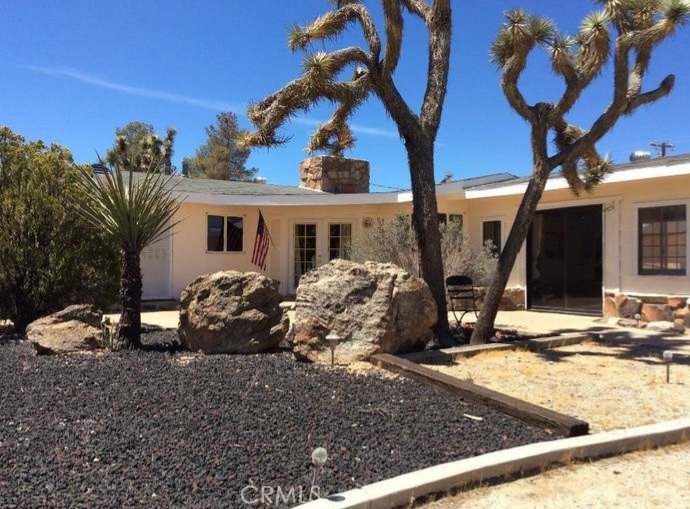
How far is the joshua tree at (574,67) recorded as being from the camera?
24.2 feet

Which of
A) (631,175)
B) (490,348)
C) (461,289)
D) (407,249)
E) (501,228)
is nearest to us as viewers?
(490,348)

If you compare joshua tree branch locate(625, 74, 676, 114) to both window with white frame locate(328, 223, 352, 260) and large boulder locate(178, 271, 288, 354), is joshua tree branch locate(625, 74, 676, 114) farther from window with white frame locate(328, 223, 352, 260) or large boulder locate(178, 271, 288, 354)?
window with white frame locate(328, 223, 352, 260)

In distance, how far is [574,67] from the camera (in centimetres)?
809

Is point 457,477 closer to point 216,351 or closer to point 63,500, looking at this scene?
point 63,500

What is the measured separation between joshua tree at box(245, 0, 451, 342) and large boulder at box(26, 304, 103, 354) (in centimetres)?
306

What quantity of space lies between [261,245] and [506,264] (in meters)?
9.17

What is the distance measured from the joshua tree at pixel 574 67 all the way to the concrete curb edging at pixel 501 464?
3563 millimetres

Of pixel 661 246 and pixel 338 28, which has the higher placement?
pixel 338 28

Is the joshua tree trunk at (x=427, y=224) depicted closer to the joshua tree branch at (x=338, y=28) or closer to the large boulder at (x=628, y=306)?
the joshua tree branch at (x=338, y=28)

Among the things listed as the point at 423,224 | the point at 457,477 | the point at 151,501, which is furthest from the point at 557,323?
the point at 151,501

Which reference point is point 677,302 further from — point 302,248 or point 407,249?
point 302,248

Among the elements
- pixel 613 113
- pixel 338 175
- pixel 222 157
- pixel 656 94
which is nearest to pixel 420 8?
pixel 613 113

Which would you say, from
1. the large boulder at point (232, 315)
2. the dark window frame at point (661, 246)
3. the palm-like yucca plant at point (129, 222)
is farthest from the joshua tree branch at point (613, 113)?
the palm-like yucca plant at point (129, 222)

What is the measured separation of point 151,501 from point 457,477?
5.63ft
